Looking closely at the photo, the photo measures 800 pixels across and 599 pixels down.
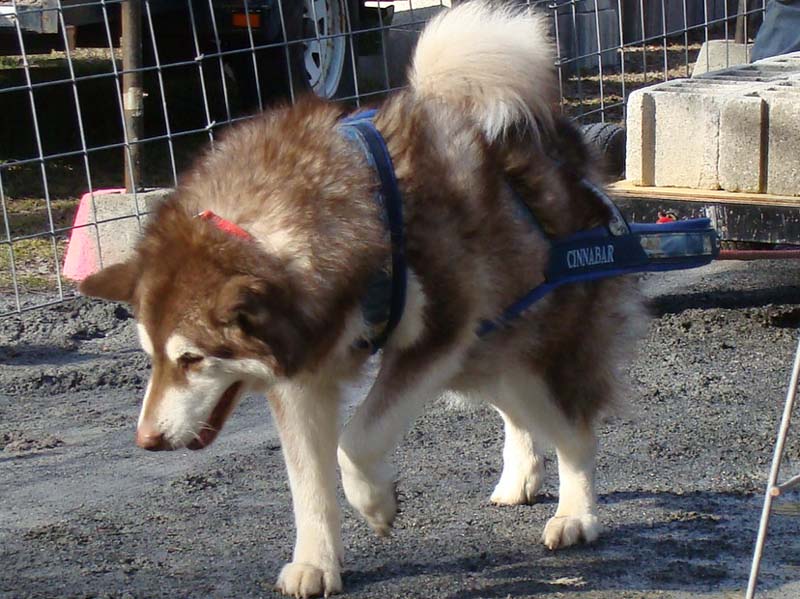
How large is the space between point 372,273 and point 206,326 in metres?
0.38

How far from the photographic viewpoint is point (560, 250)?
331cm

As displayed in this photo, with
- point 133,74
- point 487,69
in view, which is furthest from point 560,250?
point 133,74

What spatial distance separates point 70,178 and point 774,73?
4.06m

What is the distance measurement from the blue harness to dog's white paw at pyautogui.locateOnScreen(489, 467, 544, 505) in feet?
2.16

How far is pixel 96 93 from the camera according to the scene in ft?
31.2

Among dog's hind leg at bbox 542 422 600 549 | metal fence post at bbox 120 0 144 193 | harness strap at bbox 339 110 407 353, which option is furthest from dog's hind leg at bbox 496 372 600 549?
metal fence post at bbox 120 0 144 193

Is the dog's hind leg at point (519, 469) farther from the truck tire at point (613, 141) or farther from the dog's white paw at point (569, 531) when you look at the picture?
the truck tire at point (613, 141)

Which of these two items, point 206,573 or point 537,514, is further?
point 537,514

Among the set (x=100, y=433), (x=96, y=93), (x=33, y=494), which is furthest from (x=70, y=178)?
(x=33, y=494)

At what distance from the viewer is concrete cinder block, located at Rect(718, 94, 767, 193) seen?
17.5 feet

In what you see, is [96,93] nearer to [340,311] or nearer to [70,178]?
[70,178]

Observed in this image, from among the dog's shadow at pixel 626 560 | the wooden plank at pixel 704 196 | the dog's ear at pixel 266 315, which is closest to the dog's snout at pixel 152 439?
the dog's ear at pixel 266 315

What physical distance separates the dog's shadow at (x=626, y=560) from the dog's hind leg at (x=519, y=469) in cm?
15

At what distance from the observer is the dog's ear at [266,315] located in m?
2.70
